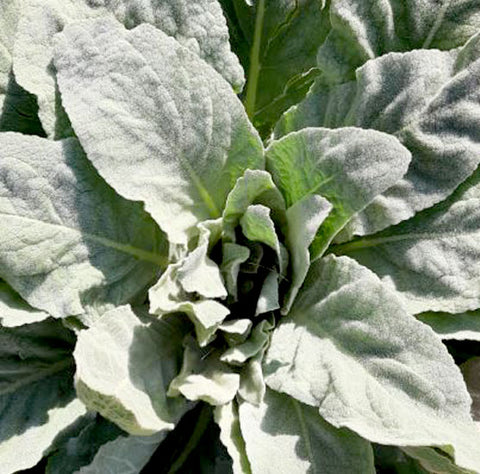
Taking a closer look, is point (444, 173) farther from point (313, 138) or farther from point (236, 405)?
point (236, 405)

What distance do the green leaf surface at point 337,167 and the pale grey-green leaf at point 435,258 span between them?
4.5 inches

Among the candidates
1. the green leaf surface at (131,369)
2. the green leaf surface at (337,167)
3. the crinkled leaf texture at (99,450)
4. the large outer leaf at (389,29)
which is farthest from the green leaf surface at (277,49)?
the crinkled leaf texture at (99,450)

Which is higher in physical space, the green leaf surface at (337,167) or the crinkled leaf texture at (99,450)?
the green leaf surface at (337,167)

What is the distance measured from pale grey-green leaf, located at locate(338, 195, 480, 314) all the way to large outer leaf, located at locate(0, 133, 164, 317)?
0.30m

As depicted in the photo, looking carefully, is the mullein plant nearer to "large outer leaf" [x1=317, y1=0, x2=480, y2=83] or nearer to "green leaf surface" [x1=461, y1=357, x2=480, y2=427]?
"large outer leaf" [x1=317, y1=0, x2=480, y2=83]

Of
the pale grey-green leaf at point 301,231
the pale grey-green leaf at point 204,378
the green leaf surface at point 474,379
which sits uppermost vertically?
the pale grey-green leaf at point 301,231

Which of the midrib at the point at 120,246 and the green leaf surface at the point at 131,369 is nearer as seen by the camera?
the green leaf surface at the point at 131,369

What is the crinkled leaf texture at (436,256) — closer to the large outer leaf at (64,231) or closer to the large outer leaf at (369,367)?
the large outer leaf at (369,367)

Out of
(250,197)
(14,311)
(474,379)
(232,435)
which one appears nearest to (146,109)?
(250,197)

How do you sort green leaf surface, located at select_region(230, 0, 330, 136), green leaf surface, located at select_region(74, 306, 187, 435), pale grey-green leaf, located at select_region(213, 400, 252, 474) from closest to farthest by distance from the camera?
green leaf surface, located at select_region(74, 306, 187, 435) → pale grey-green leaf, located at select_region(213, 400, 252, 474) → green leaf surface, located at select_region(230, 0, 330, 136)

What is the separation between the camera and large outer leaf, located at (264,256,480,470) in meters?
0.79

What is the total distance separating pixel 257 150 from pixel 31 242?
0.28 meters

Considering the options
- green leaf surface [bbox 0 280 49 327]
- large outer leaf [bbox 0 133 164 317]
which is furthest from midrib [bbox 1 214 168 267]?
green leaf surface [bbox 0 280 49 327]

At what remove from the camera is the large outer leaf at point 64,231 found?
35.2 inches
